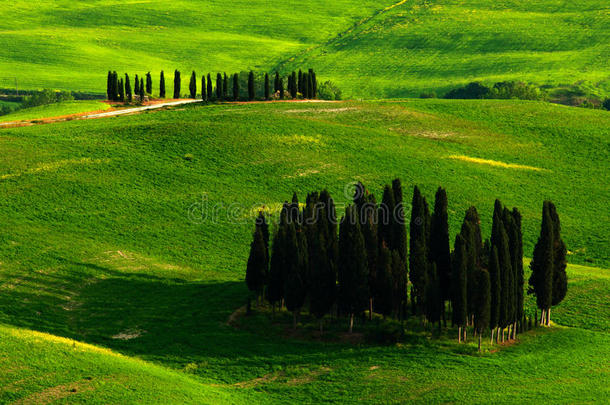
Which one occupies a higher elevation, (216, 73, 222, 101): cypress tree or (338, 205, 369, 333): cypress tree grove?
(216, 73, 222, 101): cypress tree

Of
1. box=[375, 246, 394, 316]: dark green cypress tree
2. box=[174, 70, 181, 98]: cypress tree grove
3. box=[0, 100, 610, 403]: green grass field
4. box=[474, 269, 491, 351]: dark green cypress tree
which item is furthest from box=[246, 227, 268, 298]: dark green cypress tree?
box=[174, 70, 181, 98]: cypress tree grove

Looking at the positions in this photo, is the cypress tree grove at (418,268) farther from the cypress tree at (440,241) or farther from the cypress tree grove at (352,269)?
the cypress tree grove at (352,269)

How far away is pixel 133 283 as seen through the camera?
6756 cm

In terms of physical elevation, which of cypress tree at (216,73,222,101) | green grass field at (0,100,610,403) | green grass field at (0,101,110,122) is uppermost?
cypress tree at (216,73,222,101)

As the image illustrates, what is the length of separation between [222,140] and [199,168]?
360 inches

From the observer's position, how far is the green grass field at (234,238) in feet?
159

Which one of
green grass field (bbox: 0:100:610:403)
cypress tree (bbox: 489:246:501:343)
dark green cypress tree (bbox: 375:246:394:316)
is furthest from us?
dark green cypress tree (bbox: 375:246:394:316)

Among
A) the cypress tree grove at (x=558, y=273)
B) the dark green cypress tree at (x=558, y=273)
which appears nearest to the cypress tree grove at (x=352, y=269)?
the cypress tree grove at (x=558, y=273)

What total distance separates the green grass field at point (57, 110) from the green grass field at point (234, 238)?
13014 millimetres

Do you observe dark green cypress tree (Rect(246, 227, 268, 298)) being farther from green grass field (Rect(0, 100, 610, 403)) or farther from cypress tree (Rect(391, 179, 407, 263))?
cypress tree (Rect(391, 179, 407, 263))

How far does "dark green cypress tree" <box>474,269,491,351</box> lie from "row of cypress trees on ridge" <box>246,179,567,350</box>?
66 mm

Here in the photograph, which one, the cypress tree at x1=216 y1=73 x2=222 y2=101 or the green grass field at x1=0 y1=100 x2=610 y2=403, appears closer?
the green grass field at x1=0 y1=100 x2=610 y2=403

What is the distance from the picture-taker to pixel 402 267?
58750 mm

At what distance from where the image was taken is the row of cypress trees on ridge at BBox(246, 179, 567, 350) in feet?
185
